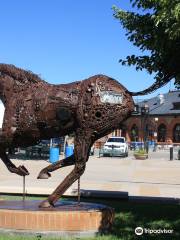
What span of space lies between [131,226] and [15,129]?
2585 millimetres

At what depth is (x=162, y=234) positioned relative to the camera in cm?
808

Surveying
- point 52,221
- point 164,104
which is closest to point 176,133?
point 164,104

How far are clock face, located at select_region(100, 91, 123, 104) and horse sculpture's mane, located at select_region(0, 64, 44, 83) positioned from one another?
125 cm

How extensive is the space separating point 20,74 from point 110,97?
167 cm

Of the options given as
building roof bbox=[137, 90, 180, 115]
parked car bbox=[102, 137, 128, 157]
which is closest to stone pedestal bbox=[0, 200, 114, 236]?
parked car bbox=[102, 137, 128, 157]

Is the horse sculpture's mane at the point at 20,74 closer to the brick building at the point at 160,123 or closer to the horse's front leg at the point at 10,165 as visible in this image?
the horse's front leg at the point at 10,165

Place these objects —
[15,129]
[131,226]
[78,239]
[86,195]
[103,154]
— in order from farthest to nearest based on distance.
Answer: [103,154]
[86,195]
[131,226]
[15,129]
[78,239]

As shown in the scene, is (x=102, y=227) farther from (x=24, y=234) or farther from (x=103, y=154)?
(x=103, y=154)

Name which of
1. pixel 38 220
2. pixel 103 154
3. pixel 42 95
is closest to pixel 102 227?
pixel 38 220

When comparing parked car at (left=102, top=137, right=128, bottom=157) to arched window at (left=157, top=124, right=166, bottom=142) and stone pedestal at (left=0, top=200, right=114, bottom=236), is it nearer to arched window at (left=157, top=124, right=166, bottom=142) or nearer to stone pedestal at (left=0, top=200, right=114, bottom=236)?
stone pedestal at (left=0, top=200, right=114, bottom=236)

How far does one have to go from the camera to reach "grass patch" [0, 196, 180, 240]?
7.87 m

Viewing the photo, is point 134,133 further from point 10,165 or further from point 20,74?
point 20,74

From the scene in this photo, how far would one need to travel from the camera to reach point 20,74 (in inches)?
341

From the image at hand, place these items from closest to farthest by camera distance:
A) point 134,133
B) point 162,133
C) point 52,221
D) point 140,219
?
point 52,221 < point 140,219 < point 162,133 < point 134,133
